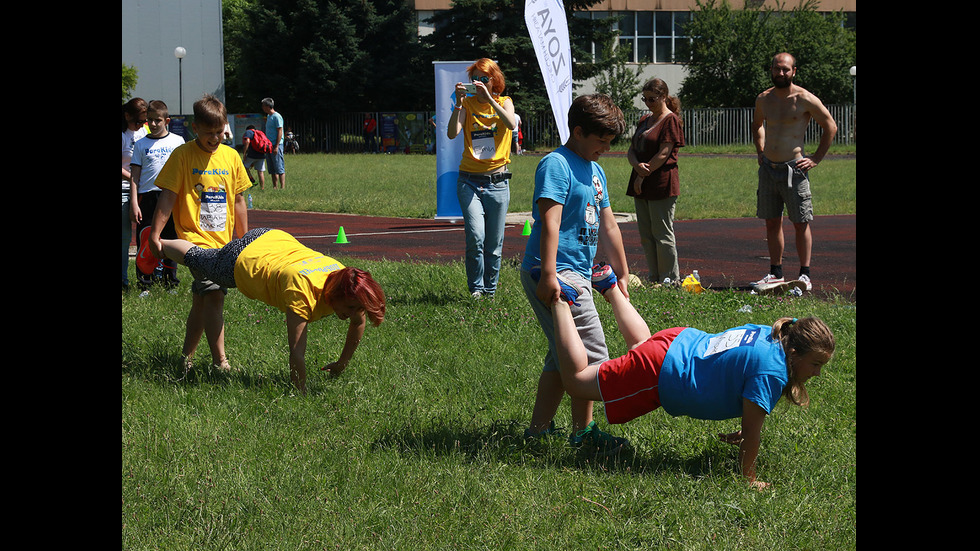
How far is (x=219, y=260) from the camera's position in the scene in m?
5.71

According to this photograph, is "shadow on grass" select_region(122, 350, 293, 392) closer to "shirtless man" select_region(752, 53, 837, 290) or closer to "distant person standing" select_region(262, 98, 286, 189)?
"shirtless man" select_region(752, 53, 837, 290)

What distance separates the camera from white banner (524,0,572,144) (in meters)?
7.26

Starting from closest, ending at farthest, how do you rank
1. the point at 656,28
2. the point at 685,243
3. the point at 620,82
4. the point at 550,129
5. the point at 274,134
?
the point at 685,243
the point at 274,134
the point at 550,129
the point at 620,82
the point at 656,28

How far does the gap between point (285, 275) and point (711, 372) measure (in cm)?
245

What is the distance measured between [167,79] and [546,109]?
2024 centimetres

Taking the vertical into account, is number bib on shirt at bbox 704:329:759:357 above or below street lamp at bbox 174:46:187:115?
below

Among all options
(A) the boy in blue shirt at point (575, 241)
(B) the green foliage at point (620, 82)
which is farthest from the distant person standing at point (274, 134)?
(B) the green foliage at point (620, 82)

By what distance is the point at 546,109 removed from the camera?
172 ft

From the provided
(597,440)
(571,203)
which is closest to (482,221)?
(571,203)

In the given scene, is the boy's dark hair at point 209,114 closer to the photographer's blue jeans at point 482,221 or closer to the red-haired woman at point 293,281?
the red-haired woman at point 293,281

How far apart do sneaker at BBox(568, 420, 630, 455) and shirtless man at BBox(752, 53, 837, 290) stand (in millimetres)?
4834

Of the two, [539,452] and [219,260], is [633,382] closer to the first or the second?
[539,452]

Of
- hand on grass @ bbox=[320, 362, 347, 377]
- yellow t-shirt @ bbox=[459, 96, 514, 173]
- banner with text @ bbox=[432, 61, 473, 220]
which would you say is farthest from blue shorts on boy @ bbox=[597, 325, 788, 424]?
banner with text @ bbox=[432, 61, 473, 220]
